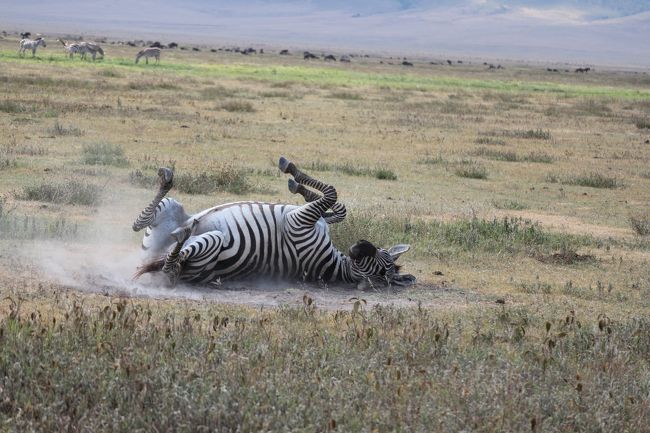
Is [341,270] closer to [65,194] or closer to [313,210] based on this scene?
[313,210]

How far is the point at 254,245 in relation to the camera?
8.25m

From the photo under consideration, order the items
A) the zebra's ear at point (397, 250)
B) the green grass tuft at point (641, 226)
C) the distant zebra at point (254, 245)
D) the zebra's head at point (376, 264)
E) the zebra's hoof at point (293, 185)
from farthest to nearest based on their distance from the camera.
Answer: the green grass tuft at point (641, 226) → the zebra's hoof at point (293, 185) → the zebra's ear at point (397, 250) → the zebra's head at point (376, 264) → the distant zebra at point (254, 245)

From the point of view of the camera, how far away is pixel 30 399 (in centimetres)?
493

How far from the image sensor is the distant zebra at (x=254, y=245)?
8070 millimetres

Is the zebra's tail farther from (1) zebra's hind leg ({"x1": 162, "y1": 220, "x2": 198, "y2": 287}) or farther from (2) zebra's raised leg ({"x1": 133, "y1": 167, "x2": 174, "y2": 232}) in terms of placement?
(2) zebra's raised leg ({"x1": 133, "y1": 167, "x2": 174, "y2": 232})

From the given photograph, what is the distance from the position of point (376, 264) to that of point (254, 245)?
1.06 meters

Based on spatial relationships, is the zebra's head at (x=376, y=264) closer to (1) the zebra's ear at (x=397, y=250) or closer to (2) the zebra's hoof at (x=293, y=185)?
(1) the zebra's ear at (x=397, y=250)

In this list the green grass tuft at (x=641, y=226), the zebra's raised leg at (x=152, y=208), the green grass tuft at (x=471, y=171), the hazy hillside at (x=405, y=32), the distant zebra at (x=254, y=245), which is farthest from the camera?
the hazy hillside at (x=405, y=32)

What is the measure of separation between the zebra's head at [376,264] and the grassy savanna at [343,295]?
206mm

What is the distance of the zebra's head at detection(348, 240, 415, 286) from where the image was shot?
850 cm

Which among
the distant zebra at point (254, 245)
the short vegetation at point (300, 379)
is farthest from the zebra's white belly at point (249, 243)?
the short vegetation at point (300, 379)

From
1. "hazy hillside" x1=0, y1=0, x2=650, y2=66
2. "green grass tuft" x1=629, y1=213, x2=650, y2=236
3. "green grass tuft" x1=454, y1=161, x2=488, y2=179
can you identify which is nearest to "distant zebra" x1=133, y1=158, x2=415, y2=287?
"green grass tuft" x1=629, y1=213, x2=650, y2=236

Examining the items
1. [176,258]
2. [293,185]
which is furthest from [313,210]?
[176,258]

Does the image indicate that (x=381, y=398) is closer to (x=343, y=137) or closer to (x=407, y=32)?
(x=343, y=137)
